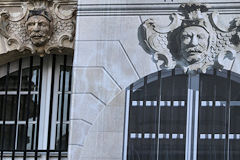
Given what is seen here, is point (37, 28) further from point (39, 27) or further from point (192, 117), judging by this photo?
point (192, 117)

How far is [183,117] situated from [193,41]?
153 centimetres

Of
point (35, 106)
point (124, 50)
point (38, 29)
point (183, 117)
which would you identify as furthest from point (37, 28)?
point (183, 117)

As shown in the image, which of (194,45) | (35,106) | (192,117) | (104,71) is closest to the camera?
(192,117)

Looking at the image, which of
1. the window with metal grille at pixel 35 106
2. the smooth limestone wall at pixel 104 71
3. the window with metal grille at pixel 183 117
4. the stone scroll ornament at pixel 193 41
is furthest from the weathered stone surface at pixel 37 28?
the window with metal grille at pixel 183 117

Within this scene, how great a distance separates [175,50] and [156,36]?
0.49 metres

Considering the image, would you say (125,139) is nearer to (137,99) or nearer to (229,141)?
(137,99)

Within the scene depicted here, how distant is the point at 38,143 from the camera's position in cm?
1814

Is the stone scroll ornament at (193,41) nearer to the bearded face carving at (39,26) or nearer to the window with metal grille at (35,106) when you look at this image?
the bearded face carving at (39,26)

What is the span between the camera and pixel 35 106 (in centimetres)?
1836

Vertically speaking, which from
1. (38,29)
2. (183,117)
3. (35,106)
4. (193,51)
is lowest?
(183,117)

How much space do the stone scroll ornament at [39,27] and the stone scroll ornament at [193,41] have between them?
2.34m

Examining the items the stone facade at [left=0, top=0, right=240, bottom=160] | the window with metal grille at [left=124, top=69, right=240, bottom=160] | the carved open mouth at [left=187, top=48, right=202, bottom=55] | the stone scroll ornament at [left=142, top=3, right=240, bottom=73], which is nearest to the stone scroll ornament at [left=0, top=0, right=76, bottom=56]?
the stone facade at [left=0, top=0, right=240, bottom=160]

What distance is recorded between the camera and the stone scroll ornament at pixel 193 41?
16047 mm

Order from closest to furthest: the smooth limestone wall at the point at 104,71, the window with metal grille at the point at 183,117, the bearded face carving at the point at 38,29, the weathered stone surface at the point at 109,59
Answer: the window with metal grille at the point at 183,117, the smooth limestone wall at the point at 104,71, the weathered stone surface at the point at 109,59, the bearded face carving at the point at 38,29
